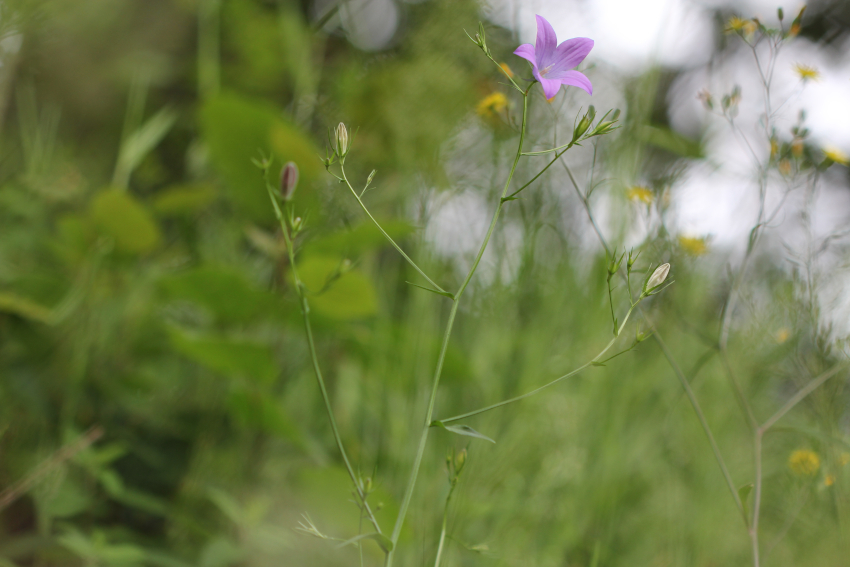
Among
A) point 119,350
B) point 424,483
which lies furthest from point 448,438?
point 119,350

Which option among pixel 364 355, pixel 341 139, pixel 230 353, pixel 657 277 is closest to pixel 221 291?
pixel 230 353

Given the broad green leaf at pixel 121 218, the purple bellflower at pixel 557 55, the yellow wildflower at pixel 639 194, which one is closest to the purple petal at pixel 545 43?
the purple bellflower at pixel 557 55

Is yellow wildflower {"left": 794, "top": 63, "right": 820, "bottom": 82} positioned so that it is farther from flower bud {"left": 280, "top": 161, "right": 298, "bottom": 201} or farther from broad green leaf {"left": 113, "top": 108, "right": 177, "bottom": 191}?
broad green leaf {"left": 113, "top": 108, "right": 177, "bottom": 191}

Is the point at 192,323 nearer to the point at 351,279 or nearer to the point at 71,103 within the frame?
the point at 351,279

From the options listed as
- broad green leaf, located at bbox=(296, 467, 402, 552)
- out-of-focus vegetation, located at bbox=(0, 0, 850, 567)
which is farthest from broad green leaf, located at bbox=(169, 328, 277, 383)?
broad green leaf, located at bbox=(296, 467, 402, 552)

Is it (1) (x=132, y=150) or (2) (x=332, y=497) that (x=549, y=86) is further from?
(1) (x=132, y=150)

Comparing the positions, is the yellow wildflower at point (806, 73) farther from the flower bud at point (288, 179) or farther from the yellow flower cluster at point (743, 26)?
the flower bud at point (288, 179)
